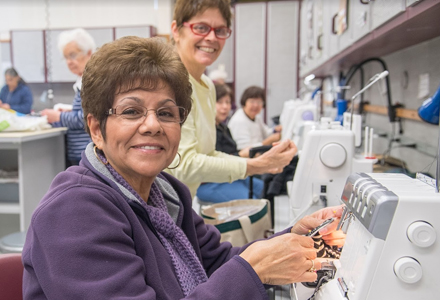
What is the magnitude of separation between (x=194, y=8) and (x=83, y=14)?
6152 mm

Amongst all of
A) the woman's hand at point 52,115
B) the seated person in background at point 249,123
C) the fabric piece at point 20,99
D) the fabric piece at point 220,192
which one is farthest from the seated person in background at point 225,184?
the fabric piece at point 20,99

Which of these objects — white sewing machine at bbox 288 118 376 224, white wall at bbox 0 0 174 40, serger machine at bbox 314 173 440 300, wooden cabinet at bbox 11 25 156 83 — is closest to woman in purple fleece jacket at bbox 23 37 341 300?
serger machine at bbox 314 173 440 300

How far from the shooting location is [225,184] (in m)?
2.70

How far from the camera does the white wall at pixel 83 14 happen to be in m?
6.88

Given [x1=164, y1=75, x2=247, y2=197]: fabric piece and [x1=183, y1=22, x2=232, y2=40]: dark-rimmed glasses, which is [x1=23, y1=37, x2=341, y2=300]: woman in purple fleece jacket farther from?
[x1=183, y1=22, x2=232, y2=40]: dark-rimmed glasses

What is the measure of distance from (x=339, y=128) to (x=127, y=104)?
85 centimetres

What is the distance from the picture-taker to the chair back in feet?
3.43

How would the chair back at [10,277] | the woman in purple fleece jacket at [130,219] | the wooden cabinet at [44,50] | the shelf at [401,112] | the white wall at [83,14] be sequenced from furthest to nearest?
the white wall at [83,14], the wooden cabinet at [44,50], the shelf at [401,112], the chair back at [10,277], the woman in purple fleece jacket at [130,219]

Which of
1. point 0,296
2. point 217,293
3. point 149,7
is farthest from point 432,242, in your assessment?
point 149,7

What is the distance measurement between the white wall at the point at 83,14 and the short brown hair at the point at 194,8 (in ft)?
17.6

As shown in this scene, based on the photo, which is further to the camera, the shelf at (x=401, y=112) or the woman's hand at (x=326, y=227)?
the shelf at (x=401, y=112)

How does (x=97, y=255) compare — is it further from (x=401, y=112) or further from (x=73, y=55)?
(x=73, y=55)

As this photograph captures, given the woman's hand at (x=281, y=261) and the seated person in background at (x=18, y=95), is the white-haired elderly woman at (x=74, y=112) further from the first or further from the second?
the seated person in background at (x=18, y=95)

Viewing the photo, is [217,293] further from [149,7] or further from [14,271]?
[149,7]
